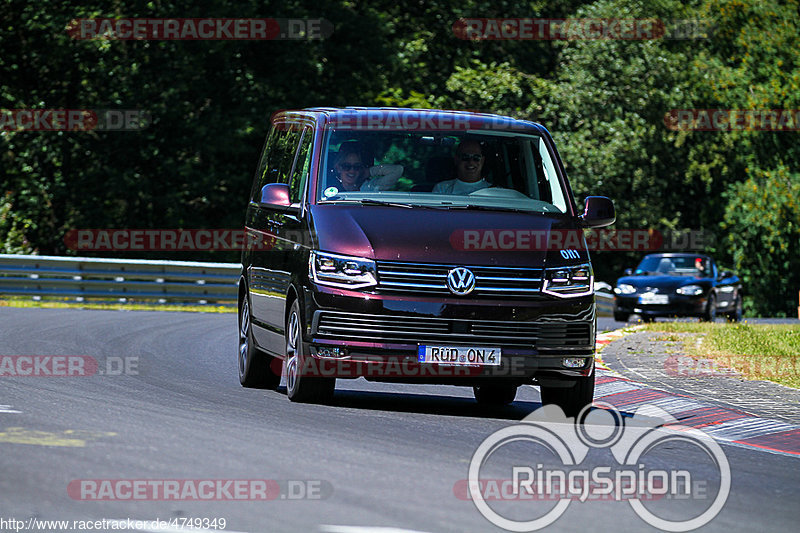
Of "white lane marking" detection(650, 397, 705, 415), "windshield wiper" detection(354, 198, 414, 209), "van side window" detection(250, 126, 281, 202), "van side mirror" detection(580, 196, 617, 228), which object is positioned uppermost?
"van side window" detection(250, 126, 281, 202)

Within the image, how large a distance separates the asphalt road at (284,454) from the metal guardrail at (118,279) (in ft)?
50.4

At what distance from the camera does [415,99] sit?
43594 millimetres

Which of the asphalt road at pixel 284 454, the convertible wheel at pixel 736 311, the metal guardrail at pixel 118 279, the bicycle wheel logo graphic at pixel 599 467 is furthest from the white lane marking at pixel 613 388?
the convertible wheel at pixel 736 311

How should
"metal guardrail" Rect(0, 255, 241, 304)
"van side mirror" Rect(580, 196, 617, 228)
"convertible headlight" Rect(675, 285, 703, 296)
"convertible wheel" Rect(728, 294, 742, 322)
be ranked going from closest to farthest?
"van side mirror" Rect(580, 196, 617, 228)
"metal guardrail" Rect(0, 255, 241, 304)
"convertible headlight" Rect(675, 285, 703, 296)
"convertible wheel" Rect(728, 294, 742, 322)

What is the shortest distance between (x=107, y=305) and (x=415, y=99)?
57.7ft

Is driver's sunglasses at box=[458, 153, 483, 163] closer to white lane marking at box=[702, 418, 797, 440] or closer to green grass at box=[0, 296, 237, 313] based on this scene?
white lane marking at box=[702, 418, 797, 440]

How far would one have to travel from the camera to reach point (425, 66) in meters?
50.6

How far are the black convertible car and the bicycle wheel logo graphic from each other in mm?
19467

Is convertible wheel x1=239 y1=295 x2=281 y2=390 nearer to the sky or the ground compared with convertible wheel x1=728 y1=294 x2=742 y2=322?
nearer to the sky

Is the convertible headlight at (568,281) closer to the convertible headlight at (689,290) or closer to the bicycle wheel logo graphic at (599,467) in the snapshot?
the bicycle wheel logo graphic at (599,467)

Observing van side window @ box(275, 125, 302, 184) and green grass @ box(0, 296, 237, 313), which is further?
green grass @ box(0, 296, 237, 313)

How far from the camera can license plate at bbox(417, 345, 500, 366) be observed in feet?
34.6

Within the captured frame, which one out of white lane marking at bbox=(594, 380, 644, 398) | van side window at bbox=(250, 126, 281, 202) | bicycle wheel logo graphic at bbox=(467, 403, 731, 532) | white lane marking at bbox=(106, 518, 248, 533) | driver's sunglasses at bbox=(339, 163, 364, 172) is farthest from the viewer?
van side window at bbox=(250, 126, 281, 202)

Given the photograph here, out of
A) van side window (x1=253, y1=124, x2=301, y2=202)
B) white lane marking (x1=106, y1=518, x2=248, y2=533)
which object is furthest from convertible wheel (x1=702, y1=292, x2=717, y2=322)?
white lane marking (x1=106, y1=518, x2=248, y2=533)
